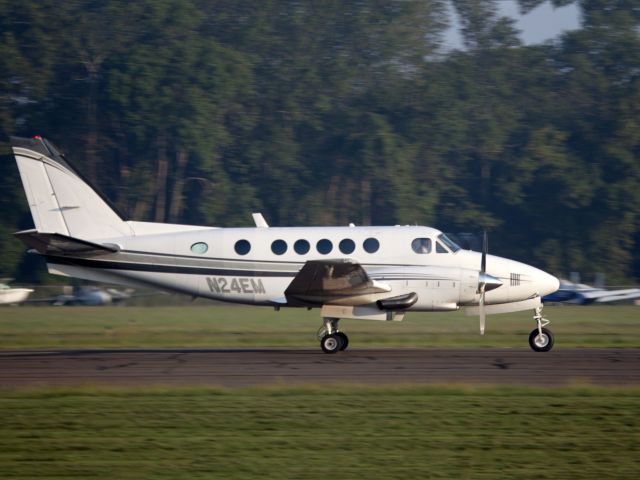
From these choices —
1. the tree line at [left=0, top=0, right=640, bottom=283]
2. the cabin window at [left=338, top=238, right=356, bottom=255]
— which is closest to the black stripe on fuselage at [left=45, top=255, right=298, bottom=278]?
the cabin window at [left=338, top=238, right=356, bottom=255]

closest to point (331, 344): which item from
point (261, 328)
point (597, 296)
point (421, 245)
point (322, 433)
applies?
point (421, 245)

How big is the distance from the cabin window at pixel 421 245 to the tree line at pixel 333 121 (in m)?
30.2

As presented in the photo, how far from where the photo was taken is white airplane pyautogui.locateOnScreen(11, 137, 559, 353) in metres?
18.2

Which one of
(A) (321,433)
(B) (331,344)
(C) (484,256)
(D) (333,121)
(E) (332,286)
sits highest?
(D) (333,121)

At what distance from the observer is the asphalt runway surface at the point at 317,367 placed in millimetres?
14297

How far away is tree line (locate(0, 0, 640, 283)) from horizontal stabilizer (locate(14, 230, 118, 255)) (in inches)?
1160

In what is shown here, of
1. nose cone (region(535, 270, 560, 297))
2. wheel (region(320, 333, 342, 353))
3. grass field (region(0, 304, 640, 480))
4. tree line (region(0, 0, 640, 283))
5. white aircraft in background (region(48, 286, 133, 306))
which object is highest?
tree line (region(0, 0, 640, 283))

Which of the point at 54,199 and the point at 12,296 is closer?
the point at 54,199

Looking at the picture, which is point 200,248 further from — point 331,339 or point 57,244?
point 331,339

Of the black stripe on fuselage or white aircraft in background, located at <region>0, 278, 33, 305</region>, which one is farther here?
white aircraft in background, located at <region>0, 278, 33, 305</region>

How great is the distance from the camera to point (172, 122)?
4994 cm

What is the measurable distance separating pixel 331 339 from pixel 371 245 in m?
2.09

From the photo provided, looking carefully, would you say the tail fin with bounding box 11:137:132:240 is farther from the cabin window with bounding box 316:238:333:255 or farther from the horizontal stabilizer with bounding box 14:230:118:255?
the cabin window with bounding box 316:238:333:255

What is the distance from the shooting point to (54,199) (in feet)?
64.7
